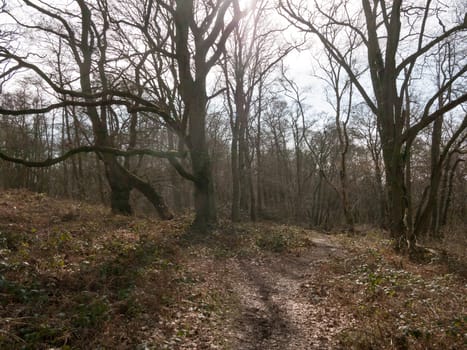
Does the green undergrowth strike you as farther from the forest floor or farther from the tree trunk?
the tree trunk

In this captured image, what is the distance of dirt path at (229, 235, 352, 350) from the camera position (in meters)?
4.51

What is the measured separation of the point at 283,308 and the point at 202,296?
4.96ft

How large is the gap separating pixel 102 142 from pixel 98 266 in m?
8.05

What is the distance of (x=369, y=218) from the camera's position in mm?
→ 37344

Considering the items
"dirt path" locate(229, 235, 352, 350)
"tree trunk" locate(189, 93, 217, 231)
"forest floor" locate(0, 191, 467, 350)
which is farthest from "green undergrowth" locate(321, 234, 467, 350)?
"tree trunk" locate(189, 93, 217, 231)

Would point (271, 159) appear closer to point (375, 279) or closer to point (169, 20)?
point (169, 20)

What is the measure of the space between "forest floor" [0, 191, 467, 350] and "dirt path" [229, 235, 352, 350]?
0.09 ft

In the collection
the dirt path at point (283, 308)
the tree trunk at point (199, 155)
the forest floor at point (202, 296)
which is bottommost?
the dirt path at point (283, 308)

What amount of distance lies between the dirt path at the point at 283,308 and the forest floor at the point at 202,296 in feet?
0.09

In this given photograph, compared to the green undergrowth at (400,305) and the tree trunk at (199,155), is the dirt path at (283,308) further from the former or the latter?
the tree trunk at (199,155)

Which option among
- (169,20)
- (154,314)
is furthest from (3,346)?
(169,20)

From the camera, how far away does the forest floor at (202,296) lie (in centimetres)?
388

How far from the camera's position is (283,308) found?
571 cm

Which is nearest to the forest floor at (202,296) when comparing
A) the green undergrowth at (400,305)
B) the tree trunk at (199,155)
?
the green undergrowth at (400,305)
